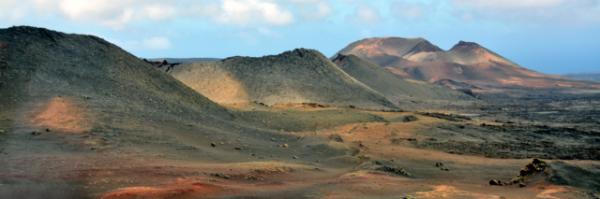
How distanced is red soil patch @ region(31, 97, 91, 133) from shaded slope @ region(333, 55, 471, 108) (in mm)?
49250

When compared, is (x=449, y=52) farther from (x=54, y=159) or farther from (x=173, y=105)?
(x=54, y=159)

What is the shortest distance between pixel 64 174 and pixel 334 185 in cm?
621

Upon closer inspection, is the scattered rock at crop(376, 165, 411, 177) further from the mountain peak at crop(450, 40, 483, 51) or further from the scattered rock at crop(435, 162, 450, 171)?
the mountain peak at crop(450, 40, 483, 51)

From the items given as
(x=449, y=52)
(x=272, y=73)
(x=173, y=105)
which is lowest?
(x=173, y=105)

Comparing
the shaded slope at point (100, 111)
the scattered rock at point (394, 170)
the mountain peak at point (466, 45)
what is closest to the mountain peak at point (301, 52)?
the shaded slope at point (100, 111)

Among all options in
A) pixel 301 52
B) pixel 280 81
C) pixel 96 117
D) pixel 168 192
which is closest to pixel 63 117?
pixel 96 117

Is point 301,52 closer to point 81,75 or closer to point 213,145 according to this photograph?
point 81,75

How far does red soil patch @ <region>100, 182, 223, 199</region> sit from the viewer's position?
12828 mm

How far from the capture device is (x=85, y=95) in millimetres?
24797

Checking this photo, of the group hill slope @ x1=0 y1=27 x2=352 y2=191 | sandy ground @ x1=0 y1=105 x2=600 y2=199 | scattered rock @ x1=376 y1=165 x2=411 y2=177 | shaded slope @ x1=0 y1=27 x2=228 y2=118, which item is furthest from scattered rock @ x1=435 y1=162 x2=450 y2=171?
shaded slope @ x1=0 y1=27 x2=228 y2=118

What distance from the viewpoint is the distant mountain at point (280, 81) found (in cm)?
5222

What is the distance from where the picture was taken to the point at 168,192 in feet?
42.9

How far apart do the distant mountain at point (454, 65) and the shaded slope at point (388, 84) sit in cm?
3084

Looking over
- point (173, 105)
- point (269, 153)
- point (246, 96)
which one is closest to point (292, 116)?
point (173, 105)
